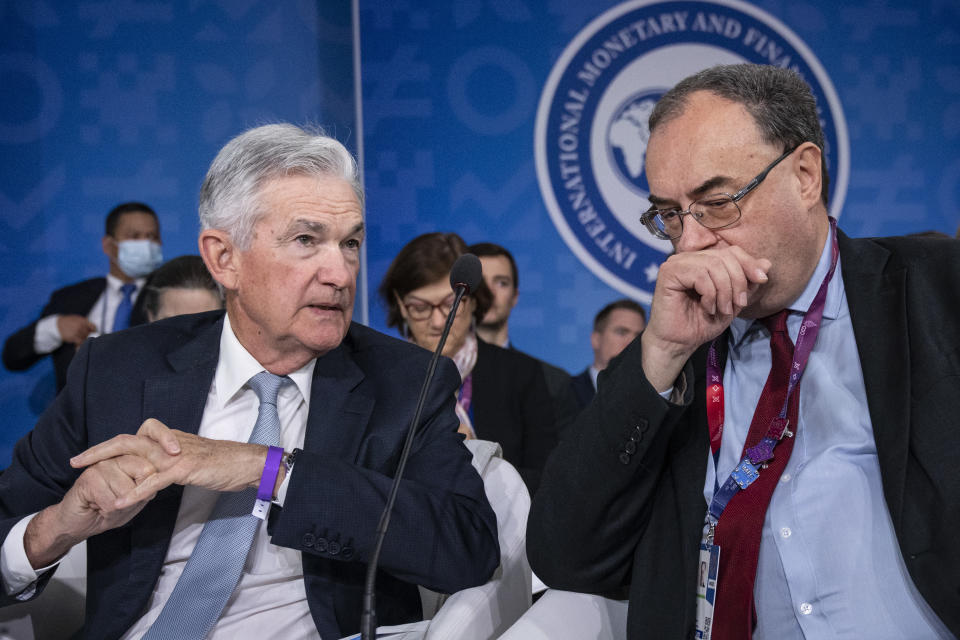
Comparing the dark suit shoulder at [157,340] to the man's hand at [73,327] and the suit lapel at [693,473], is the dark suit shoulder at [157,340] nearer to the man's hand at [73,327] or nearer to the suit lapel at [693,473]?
the suit lapel at [693,473]

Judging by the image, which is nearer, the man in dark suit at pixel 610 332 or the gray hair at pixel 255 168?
the gray hair at pixel 255 168

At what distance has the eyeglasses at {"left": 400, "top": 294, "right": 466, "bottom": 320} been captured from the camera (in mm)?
3506

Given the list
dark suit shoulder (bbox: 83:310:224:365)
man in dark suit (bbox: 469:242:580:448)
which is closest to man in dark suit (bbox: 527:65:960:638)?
dark suit shoulder (bbox: 83:310:224:365)

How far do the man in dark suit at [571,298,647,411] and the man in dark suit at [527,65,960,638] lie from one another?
133 inches

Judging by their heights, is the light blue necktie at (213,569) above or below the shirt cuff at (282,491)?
below

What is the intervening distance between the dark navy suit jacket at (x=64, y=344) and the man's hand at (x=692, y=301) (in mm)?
3887

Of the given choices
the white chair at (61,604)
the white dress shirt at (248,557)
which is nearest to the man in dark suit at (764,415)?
the white dress shirt at (248,557)

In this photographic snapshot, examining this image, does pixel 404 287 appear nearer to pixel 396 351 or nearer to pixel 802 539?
pixel 396 351

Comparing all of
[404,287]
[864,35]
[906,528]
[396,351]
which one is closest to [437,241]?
[404,287]

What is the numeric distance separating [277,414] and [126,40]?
3772 mm

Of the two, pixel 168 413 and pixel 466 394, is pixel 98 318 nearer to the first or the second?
pixel 466 394

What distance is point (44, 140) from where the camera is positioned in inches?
191

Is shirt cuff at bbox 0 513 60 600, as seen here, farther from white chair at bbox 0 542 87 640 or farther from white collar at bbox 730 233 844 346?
white collar at bbox 730 233 844 346

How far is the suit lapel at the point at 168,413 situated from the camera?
5.93 feet
